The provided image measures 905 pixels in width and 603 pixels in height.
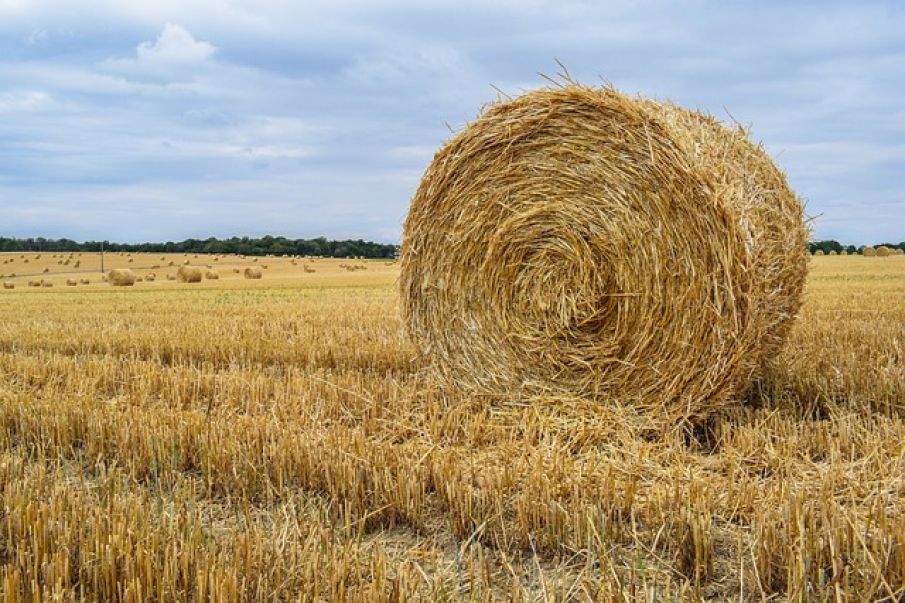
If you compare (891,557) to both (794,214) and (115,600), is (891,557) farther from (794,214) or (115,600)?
(794,214)

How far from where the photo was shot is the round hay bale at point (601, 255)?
4.39 meters

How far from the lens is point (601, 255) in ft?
15.7

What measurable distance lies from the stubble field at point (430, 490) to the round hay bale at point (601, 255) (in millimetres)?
296

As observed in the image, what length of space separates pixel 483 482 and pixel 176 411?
2.40m

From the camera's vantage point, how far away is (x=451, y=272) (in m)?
5.40

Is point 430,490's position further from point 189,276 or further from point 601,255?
point 189,276

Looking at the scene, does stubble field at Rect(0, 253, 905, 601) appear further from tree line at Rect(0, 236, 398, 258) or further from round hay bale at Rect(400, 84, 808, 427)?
tree line at Rect(0, 236, 398, 258)

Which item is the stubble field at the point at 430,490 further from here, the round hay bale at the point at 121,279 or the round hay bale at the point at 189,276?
the round hay bale at the point at 189,276

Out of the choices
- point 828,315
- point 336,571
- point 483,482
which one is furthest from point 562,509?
point 828,315

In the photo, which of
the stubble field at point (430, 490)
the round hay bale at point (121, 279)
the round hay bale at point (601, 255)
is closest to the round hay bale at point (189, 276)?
the round hay bale at point (121, 279)

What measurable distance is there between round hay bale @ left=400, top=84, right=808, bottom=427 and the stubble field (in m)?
Answer: 0.30

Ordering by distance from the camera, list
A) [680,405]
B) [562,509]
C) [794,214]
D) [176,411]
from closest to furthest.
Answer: [562,509]
[680,405]
[176,411]
[794,214]

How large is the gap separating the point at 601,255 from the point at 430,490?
203 centimetres

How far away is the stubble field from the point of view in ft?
8.25
